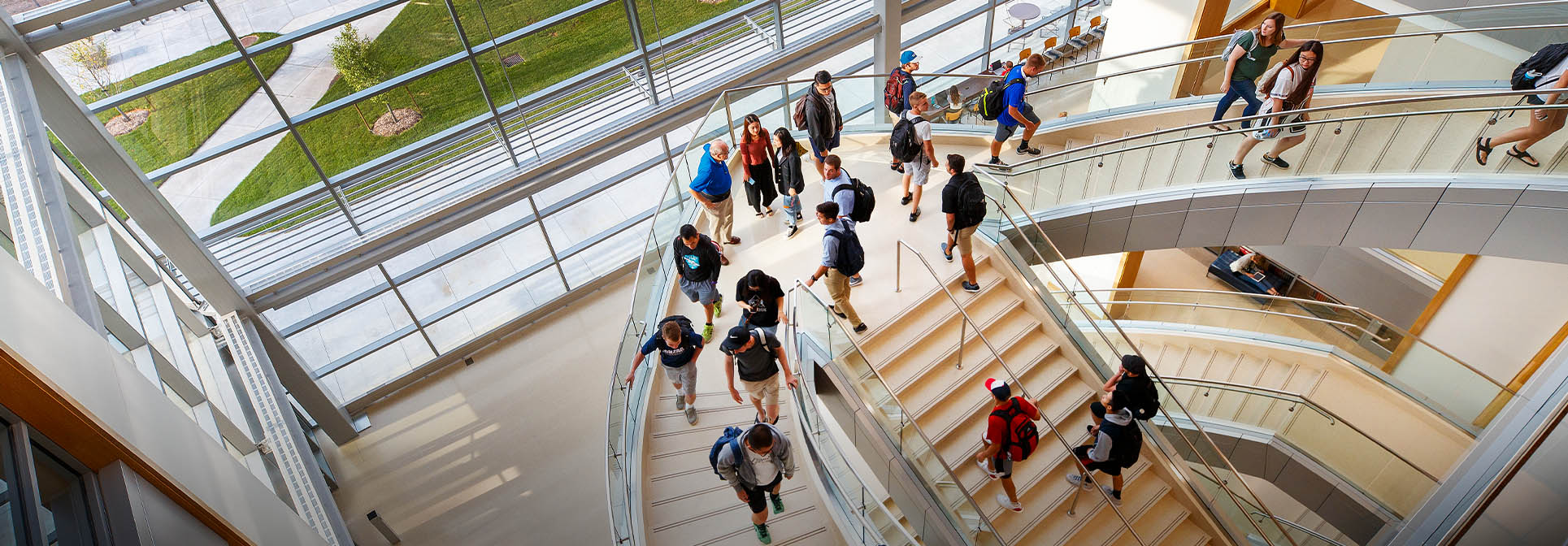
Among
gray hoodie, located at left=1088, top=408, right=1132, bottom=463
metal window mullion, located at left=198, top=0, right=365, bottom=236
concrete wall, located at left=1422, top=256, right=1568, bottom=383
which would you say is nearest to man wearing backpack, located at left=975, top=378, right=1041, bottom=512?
gray hoodie, located at left=1088, top=408, right=1132, bottom=463

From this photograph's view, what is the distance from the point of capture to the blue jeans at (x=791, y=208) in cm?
914

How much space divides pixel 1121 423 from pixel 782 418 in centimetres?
334

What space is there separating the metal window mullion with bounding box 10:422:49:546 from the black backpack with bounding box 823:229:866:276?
5.48 metres

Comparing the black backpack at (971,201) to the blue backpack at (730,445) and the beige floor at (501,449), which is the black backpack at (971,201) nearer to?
the blue backpack at (730,445)

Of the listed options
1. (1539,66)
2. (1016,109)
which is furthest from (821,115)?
(1539,66)

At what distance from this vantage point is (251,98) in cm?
966

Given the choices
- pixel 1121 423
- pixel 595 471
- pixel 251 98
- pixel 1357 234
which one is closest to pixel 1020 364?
pixel 1121 423

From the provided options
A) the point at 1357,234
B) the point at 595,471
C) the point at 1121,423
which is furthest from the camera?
the point at 595,471

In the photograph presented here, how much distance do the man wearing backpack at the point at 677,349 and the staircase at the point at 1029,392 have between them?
1.84m

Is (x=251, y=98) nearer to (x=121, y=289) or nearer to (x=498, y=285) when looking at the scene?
(x=121, y=289)

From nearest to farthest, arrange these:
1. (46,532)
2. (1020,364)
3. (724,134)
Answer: (46,532), (1020,364), (724,134)

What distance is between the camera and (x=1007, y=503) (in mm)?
7391

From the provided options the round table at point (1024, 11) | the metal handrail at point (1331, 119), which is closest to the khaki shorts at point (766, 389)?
the metal handrail at point (1331, 119)

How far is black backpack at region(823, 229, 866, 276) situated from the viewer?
23.9ft
